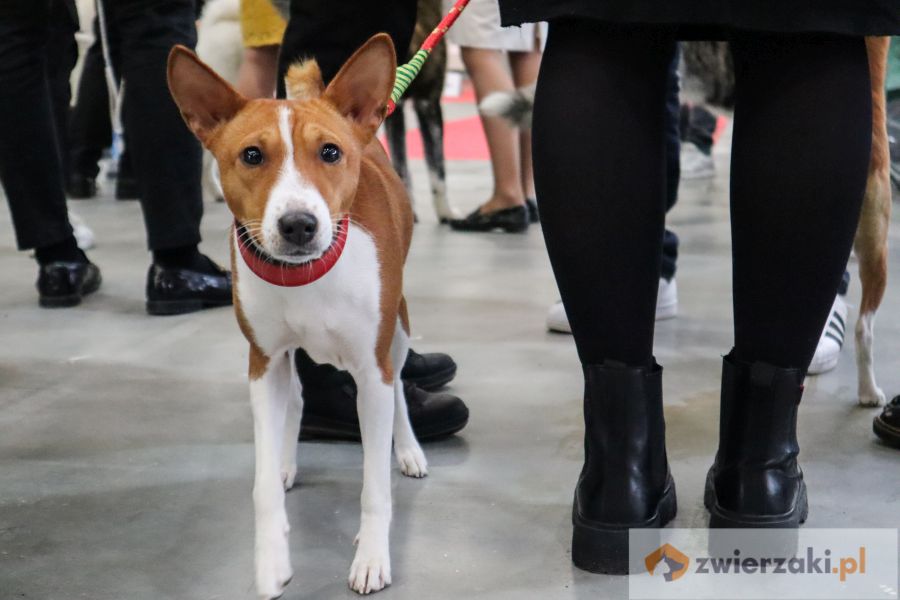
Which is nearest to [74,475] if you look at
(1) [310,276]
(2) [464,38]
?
(1) [310,276]

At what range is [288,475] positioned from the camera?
1753mm

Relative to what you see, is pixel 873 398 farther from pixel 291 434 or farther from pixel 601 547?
pixel 291 434

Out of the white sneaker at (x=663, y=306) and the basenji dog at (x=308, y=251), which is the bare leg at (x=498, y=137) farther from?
the basenji dog at (x=308, y=251)

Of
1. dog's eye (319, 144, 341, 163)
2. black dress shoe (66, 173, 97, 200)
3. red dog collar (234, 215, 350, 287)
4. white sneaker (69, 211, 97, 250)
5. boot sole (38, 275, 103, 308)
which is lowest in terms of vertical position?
black dress shoe (66, 173, 97, 200)

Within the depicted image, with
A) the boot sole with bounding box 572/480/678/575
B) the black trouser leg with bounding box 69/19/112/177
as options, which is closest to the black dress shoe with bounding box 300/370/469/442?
the boot sole with bounding box 572/480/678/575

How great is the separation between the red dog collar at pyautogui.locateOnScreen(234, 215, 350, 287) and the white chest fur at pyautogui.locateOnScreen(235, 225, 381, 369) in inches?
0.8

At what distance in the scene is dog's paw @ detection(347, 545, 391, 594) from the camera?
1394 millimetres

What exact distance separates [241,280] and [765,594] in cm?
80

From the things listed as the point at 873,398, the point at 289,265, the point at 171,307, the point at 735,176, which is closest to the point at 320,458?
the point at 289,265

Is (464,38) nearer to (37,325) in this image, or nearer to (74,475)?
(37,325)

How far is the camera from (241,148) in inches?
52.6

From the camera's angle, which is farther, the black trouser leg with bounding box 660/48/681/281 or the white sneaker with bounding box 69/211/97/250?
the white sneaker with bounding box 69/211/97/250

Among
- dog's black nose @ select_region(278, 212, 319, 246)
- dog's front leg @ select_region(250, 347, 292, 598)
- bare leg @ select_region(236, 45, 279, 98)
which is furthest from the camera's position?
bare leg @ select_region(236, 45, 279, 98)

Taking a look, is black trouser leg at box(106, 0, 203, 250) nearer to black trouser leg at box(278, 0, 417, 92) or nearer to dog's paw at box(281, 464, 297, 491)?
black trouser leg at box(278, 0, 417, 92)
